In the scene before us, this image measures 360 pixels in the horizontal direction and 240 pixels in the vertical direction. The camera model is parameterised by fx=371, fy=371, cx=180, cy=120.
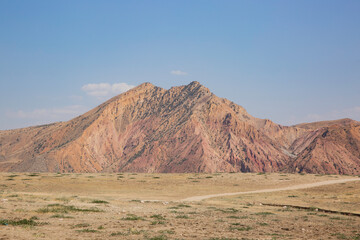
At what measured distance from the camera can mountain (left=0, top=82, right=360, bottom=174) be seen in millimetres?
139250

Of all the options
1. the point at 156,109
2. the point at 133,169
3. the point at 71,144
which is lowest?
the point at 133,169

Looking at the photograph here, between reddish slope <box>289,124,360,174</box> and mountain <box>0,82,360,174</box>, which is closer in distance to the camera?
reddish slope <box>289,124,360,174</box>

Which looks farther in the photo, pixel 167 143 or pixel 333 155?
pixel 167 143

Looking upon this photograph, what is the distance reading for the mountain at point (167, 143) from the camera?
139250mm

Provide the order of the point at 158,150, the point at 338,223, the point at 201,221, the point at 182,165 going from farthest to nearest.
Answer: the point at 158,150, the point at 182,165, the point at 338,223, the point at 201,221

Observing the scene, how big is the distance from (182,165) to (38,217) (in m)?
121

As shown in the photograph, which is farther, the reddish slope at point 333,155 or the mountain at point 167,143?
the mountain at point 167,143

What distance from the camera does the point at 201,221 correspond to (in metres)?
21.2

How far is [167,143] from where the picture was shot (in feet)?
503

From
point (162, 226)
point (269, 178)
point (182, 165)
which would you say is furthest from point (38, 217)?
point (182, 165)

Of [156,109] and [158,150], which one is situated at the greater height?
[156,109]

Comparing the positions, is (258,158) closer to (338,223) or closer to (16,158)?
(16,158)

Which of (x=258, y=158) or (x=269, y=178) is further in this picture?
(x=258, y=158)

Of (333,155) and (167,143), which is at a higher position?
(167,143)
